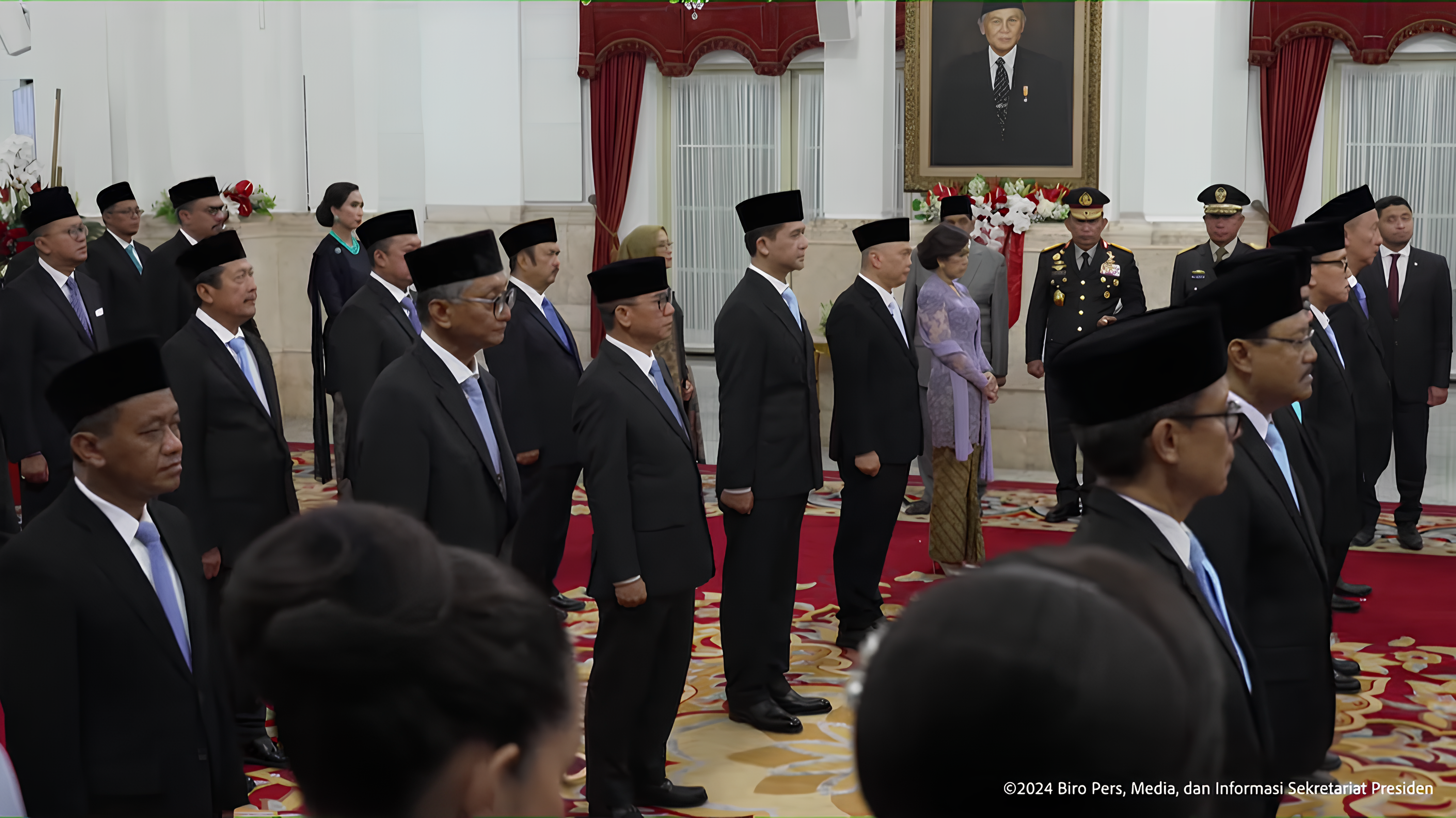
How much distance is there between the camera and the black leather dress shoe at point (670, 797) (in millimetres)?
4387

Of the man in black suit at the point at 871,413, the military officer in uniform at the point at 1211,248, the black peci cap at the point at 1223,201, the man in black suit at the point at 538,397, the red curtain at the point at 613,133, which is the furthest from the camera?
the red curtain at the point at 613,133

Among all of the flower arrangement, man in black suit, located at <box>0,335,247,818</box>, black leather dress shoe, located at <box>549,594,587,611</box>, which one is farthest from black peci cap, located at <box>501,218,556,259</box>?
the flower arrangement

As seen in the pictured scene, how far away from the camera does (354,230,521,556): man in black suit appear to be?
3.77 metres

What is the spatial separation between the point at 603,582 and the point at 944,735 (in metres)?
3.38

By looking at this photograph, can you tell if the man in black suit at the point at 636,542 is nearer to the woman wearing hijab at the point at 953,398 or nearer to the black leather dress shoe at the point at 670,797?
the black leather dress shoe at the point at 670,797

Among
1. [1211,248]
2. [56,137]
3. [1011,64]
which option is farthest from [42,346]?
[1011,64]

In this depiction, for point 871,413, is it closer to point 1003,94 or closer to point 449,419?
point 449,419

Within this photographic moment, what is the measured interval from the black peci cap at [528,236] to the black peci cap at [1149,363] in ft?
14.6

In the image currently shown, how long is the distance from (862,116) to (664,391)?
6845mm

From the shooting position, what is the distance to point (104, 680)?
2.65 m

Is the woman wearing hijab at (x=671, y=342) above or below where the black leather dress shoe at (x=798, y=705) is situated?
above

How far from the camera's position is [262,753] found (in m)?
4.78

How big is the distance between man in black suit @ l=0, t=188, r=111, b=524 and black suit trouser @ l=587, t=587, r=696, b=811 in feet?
10.3

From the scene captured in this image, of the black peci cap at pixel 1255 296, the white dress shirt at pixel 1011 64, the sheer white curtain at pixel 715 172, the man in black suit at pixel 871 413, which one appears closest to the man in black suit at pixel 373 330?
the man in black suit at pixel 871 413
